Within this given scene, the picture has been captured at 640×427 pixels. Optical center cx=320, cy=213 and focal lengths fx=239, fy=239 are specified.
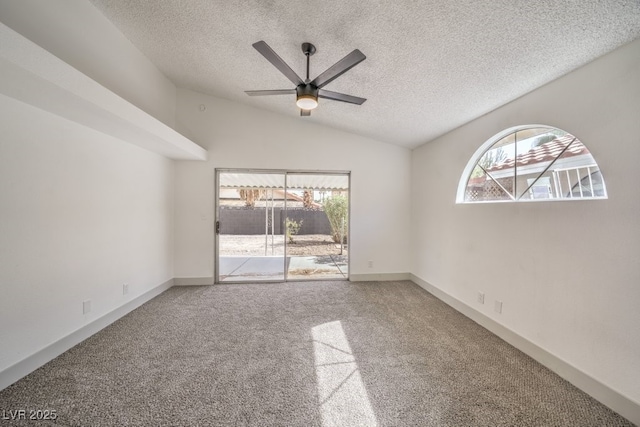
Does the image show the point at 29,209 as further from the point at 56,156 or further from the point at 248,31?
the point at 248,31

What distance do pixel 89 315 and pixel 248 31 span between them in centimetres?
329

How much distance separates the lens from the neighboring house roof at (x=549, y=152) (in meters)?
1.93

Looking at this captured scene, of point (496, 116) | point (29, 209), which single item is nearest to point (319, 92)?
point (496, 116)

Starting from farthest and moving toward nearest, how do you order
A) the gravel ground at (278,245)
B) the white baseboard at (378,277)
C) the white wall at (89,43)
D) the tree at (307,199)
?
the tree at (307,199) < the gravel ground at (278,245) < the white baseboard at (378,277) < the white wall at (89,43)

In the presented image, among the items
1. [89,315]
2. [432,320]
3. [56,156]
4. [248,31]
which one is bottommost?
[432,320]

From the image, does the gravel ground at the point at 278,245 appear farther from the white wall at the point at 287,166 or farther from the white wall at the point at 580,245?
the white wall at the point at 580,245

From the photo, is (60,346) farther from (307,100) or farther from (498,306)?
(498,306)

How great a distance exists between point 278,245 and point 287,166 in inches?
146

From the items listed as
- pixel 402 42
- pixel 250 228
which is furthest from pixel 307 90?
pixel 250 228

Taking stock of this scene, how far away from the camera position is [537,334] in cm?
214

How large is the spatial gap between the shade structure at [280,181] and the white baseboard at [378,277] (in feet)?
5.79

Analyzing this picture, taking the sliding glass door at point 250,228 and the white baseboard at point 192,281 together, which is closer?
the white baseboard at point 192,281

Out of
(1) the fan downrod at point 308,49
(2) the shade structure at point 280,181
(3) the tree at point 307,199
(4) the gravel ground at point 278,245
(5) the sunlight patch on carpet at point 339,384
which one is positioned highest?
(1) the fan downrod at point 308,49

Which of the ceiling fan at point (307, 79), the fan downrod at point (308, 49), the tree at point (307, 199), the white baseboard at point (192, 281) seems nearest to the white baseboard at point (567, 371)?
the ceiling fan at point (307, 79)
